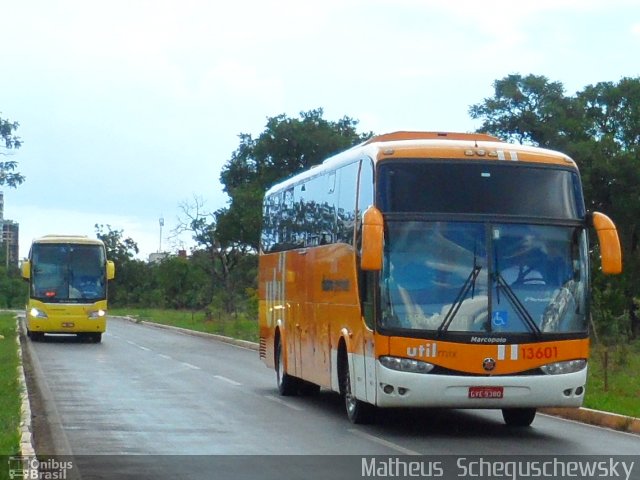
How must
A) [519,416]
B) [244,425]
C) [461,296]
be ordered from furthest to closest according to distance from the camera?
[519,416]
[244,425]
[461,296]

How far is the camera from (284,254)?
21.5 metres

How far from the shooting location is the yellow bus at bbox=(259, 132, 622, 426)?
14.6 meters

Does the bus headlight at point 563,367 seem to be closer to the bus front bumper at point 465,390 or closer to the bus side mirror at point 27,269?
the bus front bumper at point 465,390

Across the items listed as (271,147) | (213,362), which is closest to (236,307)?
(271,147)

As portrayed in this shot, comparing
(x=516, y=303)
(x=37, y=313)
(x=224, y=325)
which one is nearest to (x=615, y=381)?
(x=516, y=303)

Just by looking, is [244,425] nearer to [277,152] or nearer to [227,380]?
[227,380]

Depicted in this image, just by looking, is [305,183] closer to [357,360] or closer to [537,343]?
[357,360]

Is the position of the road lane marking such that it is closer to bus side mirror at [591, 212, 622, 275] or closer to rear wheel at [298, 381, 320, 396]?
rear wheel at [298, 381, 320, 396]

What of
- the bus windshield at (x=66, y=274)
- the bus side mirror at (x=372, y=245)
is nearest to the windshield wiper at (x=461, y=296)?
the bus side mirror at (x=372, y=245)

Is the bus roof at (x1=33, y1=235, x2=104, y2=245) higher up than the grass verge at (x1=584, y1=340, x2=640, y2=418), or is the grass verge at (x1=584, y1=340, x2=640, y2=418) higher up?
the bus roof at (x1=33, y1=235, x2=104, y2=245)

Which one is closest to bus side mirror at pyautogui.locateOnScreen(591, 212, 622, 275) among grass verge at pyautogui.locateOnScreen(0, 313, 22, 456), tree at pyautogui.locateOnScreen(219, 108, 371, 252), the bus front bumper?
the bus front bumper

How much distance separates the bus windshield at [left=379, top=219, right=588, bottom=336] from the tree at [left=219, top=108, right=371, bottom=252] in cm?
3702

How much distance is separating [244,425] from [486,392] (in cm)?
333

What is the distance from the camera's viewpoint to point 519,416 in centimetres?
1650
